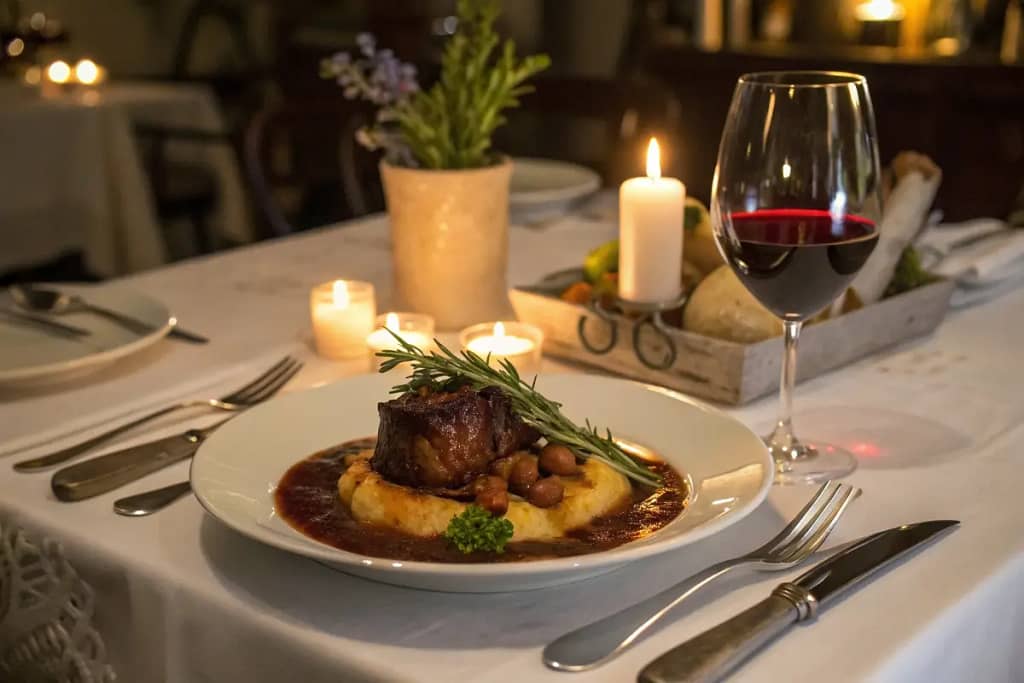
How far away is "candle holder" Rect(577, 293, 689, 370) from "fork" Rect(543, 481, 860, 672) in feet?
0.98

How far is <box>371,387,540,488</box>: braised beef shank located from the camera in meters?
0.76

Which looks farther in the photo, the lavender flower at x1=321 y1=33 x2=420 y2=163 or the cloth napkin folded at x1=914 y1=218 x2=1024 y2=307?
the cloth napkin folded at x1=914 y1=218 x2=1024 y2=307

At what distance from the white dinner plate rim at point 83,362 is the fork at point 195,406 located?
0.32 ft

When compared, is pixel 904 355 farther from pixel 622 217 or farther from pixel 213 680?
pixel 213 680

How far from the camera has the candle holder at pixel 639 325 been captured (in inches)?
43.5

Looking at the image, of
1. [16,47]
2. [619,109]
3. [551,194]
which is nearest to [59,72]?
[16,47]

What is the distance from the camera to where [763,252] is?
89cm

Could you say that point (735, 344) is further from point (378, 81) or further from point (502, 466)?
point (378, 81)

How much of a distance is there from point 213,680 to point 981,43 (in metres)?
3.87

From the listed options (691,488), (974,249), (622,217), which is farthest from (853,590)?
(974,249)

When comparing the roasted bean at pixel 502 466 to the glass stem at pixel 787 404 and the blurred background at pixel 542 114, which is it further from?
the blurred background at pixel 542 114

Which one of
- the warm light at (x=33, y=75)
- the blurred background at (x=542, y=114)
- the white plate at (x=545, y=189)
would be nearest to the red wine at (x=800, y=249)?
the white plate at (x=545, y=189)

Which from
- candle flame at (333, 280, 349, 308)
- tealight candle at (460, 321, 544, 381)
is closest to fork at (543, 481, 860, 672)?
tealight candle at (460, 321, 544, 381)

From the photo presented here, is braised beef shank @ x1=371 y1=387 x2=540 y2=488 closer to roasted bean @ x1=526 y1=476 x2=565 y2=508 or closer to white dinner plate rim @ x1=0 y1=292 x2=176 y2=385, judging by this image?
roasted bean @ x1=526 y1=476 x2=565 y2=508
